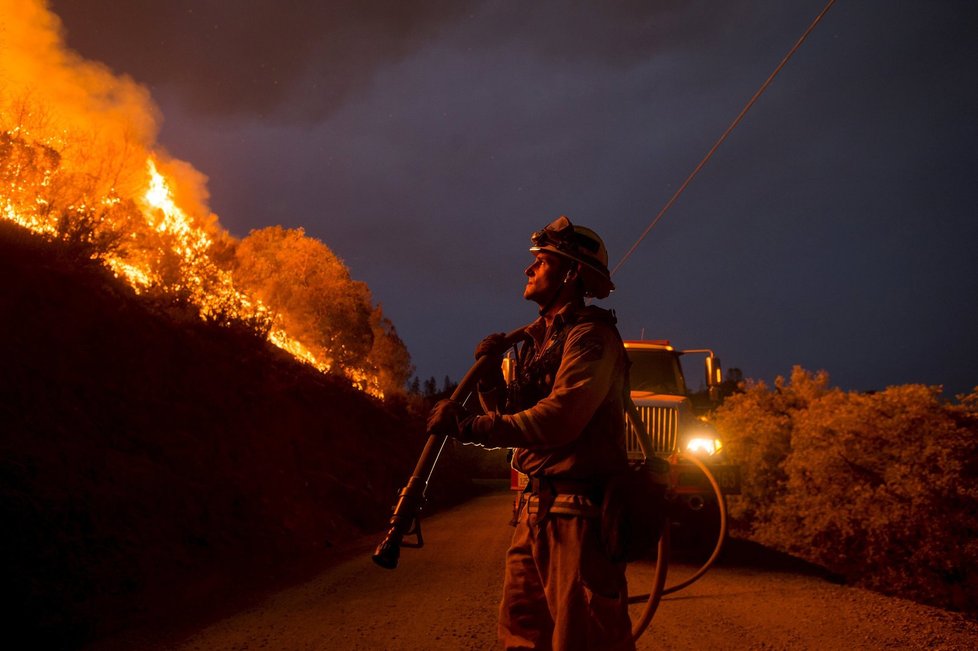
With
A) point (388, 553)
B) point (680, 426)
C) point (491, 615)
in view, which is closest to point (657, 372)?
point (680, 426)

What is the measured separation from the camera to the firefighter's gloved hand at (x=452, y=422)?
2361 mm

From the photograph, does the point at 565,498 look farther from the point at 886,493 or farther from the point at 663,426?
the point at 886,493

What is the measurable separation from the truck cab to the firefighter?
4.55 meters

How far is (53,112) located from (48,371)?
17312 mm

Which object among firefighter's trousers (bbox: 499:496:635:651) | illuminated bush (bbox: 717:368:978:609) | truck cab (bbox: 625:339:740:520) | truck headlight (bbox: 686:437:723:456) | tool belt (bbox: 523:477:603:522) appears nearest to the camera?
firefighter's trousers (bbox: 499:496:635:651)

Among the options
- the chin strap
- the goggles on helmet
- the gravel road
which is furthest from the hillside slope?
the goggles on helmet

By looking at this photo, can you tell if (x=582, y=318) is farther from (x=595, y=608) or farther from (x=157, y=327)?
(x=157, y=327)

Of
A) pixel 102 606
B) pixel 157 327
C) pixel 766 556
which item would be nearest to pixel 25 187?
pixel 157 327

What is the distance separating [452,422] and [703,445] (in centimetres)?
675

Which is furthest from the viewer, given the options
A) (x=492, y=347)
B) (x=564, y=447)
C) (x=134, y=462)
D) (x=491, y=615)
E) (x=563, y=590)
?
(x=134, y=462)

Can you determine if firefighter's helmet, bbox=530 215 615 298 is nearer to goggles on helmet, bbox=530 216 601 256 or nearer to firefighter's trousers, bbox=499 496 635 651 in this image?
goggles on helmet, bbox=530 216 601 256

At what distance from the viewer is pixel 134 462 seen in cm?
835

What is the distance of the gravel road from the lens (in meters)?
4.61

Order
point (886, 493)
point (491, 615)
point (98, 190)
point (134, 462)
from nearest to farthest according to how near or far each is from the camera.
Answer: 1. point (491, 615)
2. point (886, 493)
3. point (134, 462)
4. point (98, 190)
